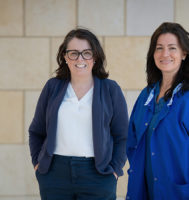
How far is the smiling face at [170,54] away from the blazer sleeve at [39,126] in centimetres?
95

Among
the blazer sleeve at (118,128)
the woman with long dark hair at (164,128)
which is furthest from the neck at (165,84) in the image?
the blazer sleeve at (118,128)

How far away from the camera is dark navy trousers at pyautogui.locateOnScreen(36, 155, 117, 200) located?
2.39m

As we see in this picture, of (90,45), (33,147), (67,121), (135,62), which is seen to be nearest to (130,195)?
(67,121)

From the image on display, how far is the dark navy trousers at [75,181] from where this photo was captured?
239 cm

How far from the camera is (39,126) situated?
2.67 meters

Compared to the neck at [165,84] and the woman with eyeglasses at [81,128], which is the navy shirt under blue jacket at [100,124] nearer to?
the woman with eyeglasses at [81,128]

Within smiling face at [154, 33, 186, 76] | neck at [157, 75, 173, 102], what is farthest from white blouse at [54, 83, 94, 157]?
smiling face at [154, 33, 186, 76]

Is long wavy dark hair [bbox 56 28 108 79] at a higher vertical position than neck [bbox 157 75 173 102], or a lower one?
higher

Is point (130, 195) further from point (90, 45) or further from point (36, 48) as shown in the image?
point (36, 48)

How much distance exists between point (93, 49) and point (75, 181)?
0.95 metres

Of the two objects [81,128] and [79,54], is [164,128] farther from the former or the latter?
[79,54]

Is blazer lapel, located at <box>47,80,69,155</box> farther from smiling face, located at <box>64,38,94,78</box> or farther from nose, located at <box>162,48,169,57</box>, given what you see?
nose, located at <box>162,48,169,57</box>

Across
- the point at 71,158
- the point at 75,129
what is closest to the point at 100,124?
the point at 75,129

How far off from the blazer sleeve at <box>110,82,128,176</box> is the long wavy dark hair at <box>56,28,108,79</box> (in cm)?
20
